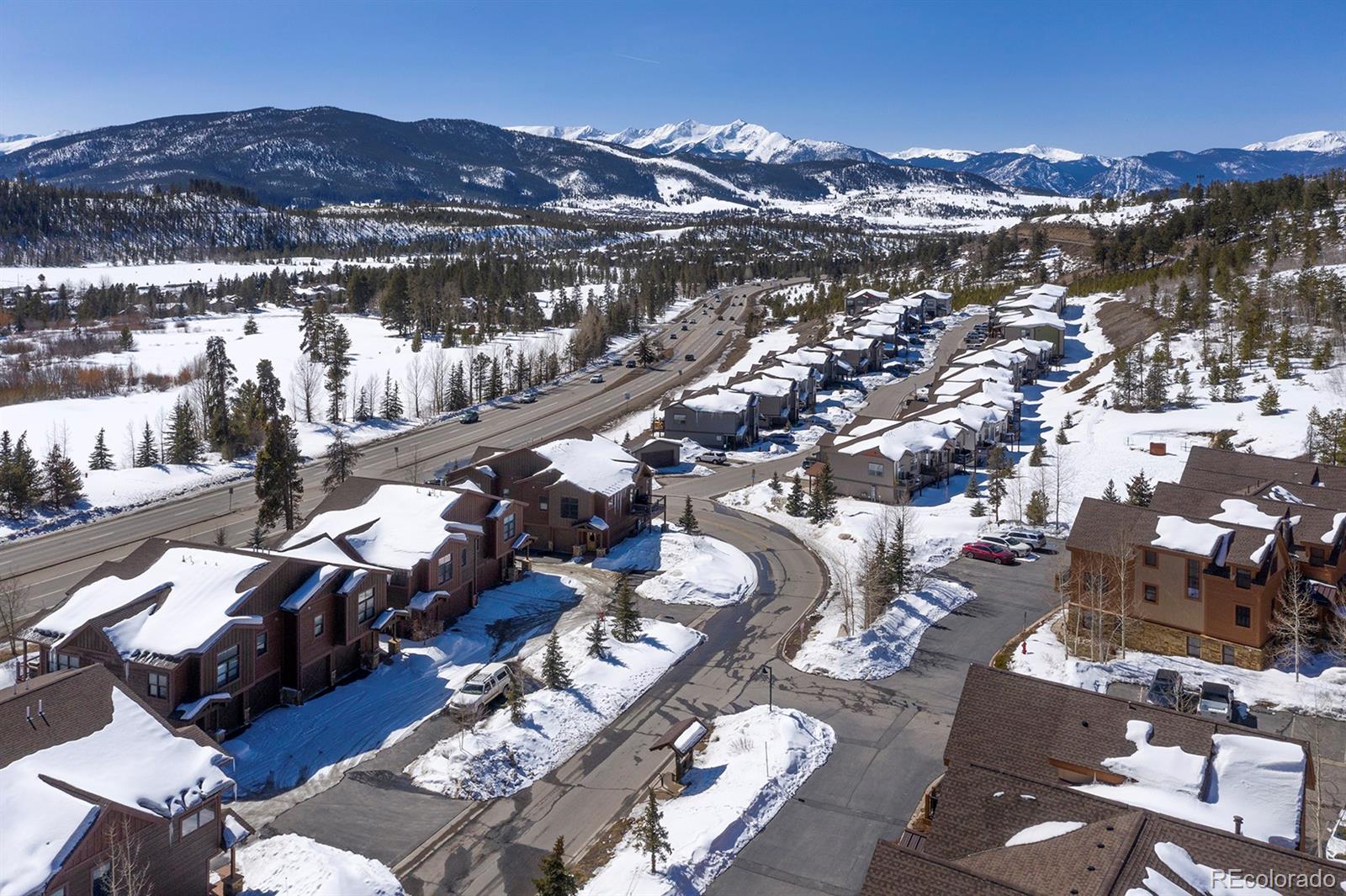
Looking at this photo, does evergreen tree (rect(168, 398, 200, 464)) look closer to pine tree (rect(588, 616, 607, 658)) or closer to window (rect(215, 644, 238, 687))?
window (rect(215, 644, 238, 687))

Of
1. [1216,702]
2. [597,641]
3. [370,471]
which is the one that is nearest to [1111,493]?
[1216,702]

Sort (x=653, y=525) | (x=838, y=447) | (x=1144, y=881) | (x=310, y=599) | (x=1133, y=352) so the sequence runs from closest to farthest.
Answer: (x=1144, y=881), (x=310, y=599), (x=653, y=525), (x=838, y=447), (x=1133, y=352)

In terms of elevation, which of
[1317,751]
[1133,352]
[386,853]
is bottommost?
[386,853]

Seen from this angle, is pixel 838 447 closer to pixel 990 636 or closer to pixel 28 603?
pixel 990 636

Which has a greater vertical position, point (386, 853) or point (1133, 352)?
point (1133, 352)

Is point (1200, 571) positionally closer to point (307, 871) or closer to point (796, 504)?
point (796, 504)

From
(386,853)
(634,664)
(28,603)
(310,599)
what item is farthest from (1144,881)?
(28,603)

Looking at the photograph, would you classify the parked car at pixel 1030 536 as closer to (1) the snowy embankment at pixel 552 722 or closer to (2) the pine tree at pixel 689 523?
(2) the pine tree at pixel 689 523

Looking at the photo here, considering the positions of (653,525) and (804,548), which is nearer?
A: (804,548)
